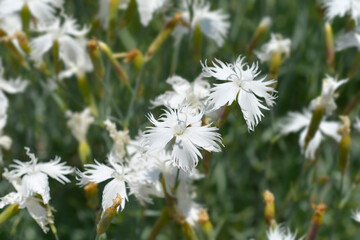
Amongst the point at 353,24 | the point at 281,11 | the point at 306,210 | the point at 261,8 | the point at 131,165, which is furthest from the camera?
the point at 281,11

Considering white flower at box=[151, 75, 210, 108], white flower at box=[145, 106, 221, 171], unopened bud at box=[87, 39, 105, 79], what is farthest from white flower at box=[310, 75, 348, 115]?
unopened bud at box=[87, 39, 105, 79]

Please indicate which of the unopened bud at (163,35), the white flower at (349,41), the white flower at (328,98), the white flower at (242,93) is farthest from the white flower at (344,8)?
the white flower at (242,93)

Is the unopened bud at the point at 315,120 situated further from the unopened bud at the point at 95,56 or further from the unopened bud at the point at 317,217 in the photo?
the unopened bud at the point at 95,56

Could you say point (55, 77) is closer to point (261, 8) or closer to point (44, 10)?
point (44, 10)

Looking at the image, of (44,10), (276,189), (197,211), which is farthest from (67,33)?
(276,189)

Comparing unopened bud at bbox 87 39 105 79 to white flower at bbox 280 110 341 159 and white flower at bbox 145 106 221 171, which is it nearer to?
white flower at bbox 145 106 221 171

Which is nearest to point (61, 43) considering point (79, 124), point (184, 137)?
point (79, 124)
